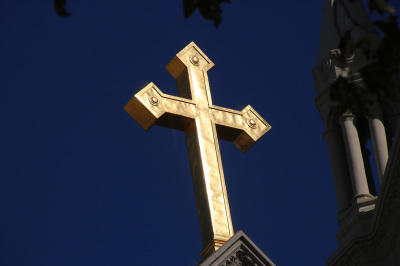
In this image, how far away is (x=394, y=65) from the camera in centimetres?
709

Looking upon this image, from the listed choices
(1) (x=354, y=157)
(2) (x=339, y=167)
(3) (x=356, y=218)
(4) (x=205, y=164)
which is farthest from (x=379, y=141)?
(4) (x=205, y=164)

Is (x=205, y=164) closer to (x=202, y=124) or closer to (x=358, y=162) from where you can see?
(x=202, y=124)

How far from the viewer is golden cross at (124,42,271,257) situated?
1373 centimetres

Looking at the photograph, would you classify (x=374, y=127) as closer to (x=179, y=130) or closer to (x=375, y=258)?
(x=375, y=258)

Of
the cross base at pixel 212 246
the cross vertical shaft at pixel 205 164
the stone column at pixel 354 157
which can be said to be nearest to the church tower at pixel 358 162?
the stone column at pixel 354 157

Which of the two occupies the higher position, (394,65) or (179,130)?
(179,130)

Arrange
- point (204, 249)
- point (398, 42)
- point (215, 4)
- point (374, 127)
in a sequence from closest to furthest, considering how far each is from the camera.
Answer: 1. point (398, 42)
2. point (215, 4)
3. point (204, 249)
4. point (374, 127)

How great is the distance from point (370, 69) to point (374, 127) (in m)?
12.8

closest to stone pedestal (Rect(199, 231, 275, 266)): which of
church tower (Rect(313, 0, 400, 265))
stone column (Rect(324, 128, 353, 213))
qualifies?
church tower (Rect(313, 0, 400, 265))

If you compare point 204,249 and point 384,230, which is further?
point 384,230

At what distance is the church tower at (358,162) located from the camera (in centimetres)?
1555

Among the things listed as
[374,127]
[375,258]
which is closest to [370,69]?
[375,258]

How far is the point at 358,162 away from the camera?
19250 millimetres

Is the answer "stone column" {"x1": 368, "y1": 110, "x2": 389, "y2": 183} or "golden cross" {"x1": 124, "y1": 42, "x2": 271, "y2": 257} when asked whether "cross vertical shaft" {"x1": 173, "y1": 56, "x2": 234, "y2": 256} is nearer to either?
"golden cross" {"x1": 124, "y1": 42, "x2": 271, "y2": 257}
